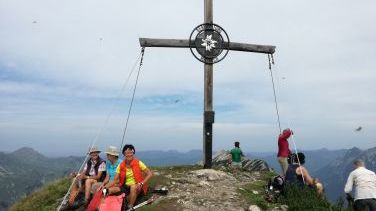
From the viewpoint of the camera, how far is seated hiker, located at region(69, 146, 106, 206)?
13548 millimetres

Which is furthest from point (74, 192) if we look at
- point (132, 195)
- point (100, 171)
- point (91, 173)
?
point (132, 195)

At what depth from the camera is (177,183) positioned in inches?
576

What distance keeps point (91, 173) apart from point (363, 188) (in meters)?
8.06

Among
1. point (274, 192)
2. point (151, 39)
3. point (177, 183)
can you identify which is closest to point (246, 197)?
point (274, 192)

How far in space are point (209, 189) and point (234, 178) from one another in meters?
2.54

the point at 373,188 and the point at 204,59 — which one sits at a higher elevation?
the point at 204,59

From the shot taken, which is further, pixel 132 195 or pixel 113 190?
pixel 113 190

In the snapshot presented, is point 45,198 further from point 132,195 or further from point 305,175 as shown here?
point 305,175

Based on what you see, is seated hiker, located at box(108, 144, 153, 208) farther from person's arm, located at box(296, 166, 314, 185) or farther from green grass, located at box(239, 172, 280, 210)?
person's arm, located at box(296, 166, 314, 185)

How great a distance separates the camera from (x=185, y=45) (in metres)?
17.4

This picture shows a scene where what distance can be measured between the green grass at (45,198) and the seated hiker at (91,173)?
3.43ft

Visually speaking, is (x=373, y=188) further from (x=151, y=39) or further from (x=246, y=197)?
(x=151, y=39)

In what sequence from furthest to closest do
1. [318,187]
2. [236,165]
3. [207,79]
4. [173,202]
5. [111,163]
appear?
[236,165] → [207,79] → [111,163] → [318,187] → [173,202]

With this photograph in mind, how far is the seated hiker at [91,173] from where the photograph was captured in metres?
13.5
